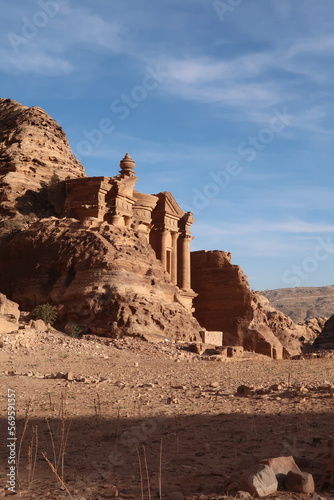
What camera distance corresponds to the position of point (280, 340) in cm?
4353

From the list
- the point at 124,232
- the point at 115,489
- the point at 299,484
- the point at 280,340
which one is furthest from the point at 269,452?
the point at 280,340

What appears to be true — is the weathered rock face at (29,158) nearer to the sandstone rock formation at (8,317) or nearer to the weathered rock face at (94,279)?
the weathered rock face at (94,279)

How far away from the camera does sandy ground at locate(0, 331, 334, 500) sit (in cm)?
555

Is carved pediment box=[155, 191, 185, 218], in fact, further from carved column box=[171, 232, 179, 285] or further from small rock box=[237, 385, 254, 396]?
small rock box=[237, 385, 254, 396]

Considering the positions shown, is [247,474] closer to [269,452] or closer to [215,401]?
[269,452]

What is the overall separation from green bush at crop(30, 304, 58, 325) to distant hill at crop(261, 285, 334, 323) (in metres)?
81.4

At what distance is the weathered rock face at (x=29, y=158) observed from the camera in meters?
34.5

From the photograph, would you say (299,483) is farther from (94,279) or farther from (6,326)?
(94,279)

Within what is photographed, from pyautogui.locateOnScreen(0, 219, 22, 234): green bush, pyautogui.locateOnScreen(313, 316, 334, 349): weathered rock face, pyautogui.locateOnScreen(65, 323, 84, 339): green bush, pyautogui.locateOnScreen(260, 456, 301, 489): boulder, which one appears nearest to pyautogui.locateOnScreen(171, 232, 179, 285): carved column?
pyautogui.locateOnScreen(313, 316, 334, 349): weathered rock face

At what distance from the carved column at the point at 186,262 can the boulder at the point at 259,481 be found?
112 feet

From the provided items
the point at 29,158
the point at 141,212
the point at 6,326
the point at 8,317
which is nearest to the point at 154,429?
the point at 6,326

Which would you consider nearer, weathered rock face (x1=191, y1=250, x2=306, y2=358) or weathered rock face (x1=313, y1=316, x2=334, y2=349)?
weathered rock face (x1=313, y1=316, x2=334, y2=349)

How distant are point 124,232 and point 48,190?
9.95 meters

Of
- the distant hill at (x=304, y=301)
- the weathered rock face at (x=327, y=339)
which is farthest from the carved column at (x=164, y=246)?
the distant hill at (x=304, y=301)
